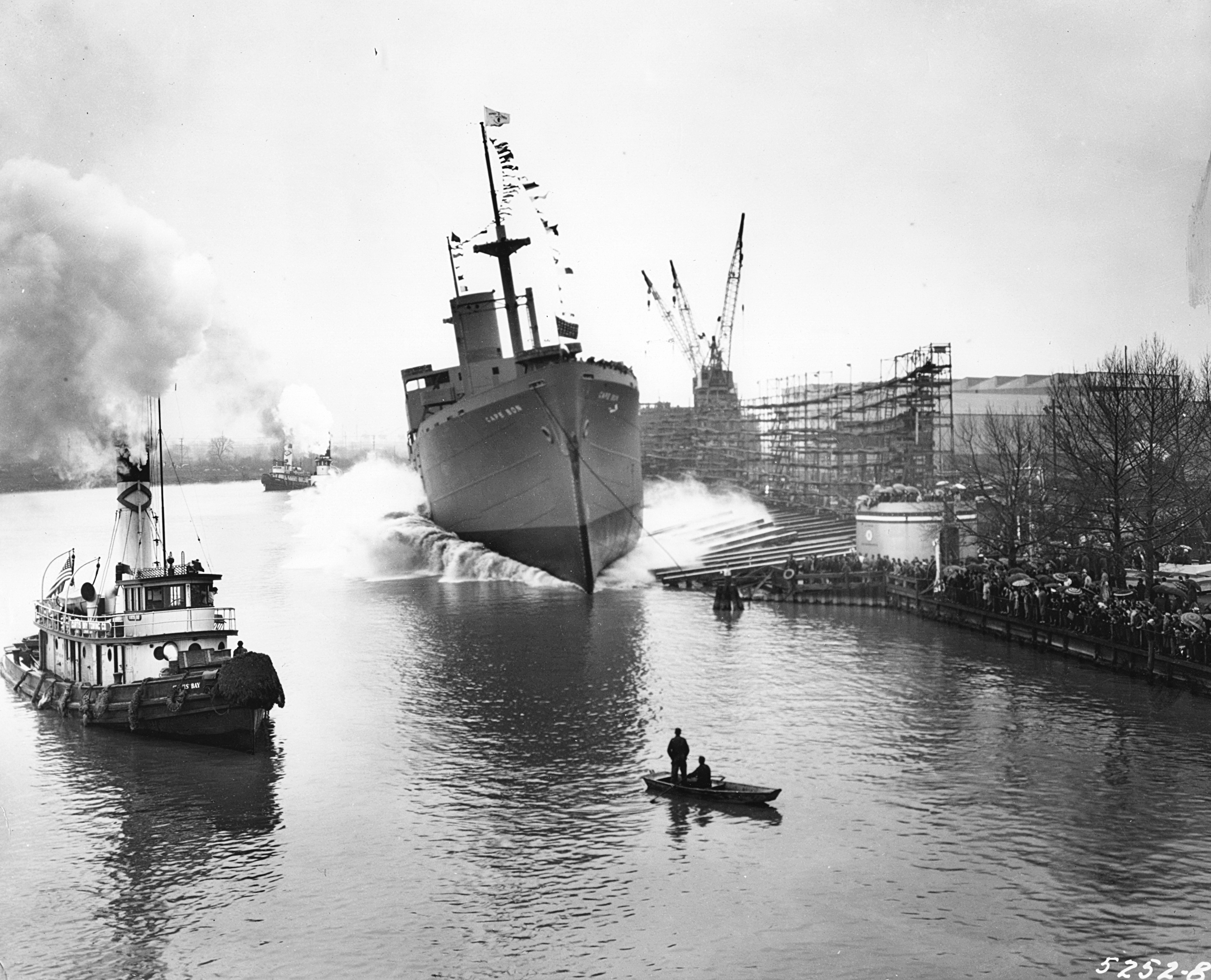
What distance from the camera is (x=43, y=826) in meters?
22.8

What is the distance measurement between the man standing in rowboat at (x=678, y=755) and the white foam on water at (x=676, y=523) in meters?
34.6

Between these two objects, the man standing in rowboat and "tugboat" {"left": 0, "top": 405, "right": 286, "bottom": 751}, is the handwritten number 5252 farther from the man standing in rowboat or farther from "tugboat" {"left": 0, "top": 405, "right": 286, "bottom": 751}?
"tugboat" {"left": 0, "top": 405, "right": 286, "bottom": 751}

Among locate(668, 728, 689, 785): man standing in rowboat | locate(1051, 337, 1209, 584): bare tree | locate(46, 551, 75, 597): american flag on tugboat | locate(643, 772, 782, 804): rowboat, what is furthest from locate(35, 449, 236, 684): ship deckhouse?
locate(1051, 337, 1209, 584): bare tree

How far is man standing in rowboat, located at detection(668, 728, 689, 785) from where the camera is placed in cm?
2356

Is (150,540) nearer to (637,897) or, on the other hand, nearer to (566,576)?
(637,897)

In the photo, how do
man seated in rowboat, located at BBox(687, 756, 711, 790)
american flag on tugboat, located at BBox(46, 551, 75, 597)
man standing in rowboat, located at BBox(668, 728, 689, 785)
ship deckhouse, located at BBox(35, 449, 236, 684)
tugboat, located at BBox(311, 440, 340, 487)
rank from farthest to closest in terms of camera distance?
tugboat, located at BBox(311, 440, 340, 487) < american flag on tugboat, located at BBox(46, 551, 75, 597) < ship deckhouse, located at BBox(35, 449, 236, 684) < man standing in rowboat, located at BBox(668, 728, 689, 785) < man seated in rowboat, located at BBox(687, 756, 711, 790)

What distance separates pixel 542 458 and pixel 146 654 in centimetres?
2909

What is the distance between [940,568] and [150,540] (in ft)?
109

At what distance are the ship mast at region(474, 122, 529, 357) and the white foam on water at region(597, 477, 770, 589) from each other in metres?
15.2

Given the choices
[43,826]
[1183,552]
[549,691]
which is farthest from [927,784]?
[1183,552]

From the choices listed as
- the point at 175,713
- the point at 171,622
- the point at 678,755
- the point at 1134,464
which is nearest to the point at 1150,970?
the point at 678,755

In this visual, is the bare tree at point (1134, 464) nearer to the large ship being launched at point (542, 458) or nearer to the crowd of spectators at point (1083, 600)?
the crowd of spectators at point (1083, 600)

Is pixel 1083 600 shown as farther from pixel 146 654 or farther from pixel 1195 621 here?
pixel 146 654

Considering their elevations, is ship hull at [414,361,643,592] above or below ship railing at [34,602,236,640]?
above
